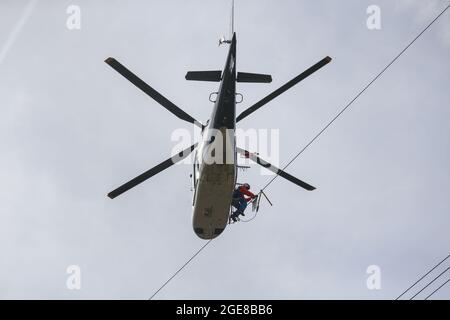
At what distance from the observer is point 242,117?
21984 mm

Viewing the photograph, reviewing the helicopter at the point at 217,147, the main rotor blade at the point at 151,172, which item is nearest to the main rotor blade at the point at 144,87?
the helicopter at the point at 217,147

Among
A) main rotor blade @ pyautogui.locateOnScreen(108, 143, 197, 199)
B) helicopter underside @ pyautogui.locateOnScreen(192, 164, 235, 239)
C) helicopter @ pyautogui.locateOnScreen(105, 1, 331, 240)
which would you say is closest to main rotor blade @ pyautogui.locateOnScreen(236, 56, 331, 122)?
helicopter @ pyautogui.locateOnScreen(105, 1, 331, 240)

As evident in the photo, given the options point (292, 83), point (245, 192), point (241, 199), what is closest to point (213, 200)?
point (241, 199)

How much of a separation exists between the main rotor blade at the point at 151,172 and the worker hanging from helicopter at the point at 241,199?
261 cm

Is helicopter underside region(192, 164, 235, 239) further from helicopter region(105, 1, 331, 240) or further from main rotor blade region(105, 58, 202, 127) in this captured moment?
main rotor blade region(105, 58, 202, 127)

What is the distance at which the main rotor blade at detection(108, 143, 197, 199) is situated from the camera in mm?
22172

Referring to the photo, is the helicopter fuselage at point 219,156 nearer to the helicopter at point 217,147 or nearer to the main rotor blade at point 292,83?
the helicopter at point 217,147

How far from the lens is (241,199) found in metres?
23.8

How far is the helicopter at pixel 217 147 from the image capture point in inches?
810

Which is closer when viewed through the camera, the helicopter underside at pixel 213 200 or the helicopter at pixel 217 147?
the helicopter at pixel 217 147
